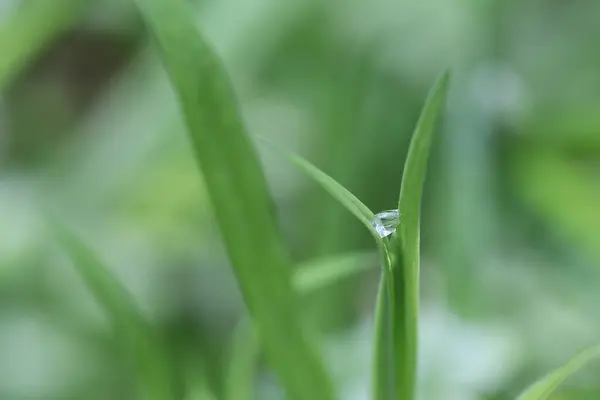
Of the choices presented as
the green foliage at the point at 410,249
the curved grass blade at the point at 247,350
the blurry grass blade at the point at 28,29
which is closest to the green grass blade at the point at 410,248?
the green foliage at the point at 410,249

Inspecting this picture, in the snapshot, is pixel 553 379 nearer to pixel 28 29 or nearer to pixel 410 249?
pixel 410 249

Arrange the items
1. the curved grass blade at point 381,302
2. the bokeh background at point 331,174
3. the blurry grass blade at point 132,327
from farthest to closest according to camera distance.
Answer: the bokeh background at point 331,174 < the blurry grass blade at point 132,327 < the curved grass blade at point 381,302

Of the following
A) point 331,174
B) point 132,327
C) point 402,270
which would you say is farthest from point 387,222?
point 331,174

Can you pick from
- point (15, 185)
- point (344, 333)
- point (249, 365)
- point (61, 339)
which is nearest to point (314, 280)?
point (249, 365)

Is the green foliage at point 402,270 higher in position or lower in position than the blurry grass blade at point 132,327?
lower

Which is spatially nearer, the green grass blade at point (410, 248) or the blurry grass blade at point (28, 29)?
the green grass blade at point (410, 248)

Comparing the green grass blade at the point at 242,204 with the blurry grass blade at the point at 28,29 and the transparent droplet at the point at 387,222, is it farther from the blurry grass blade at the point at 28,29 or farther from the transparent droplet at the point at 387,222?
the blurry grass blade at the point at 28,29

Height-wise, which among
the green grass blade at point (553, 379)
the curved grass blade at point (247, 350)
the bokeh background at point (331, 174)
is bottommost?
the green grass blade at point (553, 379)
